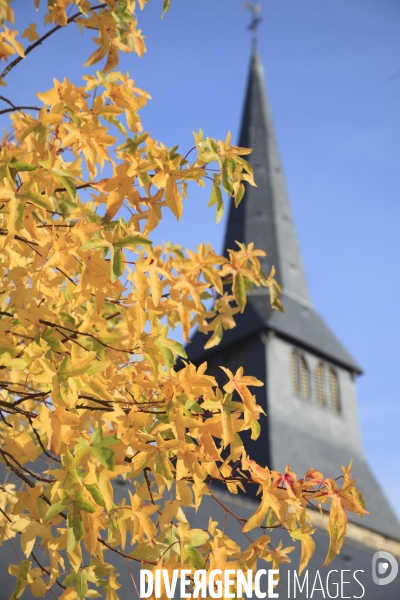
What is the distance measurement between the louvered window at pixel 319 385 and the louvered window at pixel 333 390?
0.41 m

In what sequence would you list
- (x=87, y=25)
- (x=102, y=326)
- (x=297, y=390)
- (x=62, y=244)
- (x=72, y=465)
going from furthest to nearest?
(x=297, y=390) → (x=87, y=25) → (x=102, y=326) → (x=62, y=244) → (x=72, y=465)

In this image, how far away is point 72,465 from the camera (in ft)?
5.91

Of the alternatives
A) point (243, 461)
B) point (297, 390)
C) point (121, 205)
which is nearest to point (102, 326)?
point (121, 205)

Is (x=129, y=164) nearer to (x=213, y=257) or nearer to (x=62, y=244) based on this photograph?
(x=62, y=244)

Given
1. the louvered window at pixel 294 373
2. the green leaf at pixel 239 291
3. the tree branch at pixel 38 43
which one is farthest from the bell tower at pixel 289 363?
the tree branch at pixel 38 43

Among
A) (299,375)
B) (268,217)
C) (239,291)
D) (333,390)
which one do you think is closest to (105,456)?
(239,291)

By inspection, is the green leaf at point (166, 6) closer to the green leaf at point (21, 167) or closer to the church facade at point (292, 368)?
the green leaf at point (21, 167)

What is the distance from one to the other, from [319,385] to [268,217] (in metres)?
6.55

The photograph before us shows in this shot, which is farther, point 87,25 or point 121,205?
point 87,25

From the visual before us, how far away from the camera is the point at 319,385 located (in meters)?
22.9

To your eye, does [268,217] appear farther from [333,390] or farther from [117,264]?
[117,264]

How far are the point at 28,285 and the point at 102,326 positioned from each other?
576 millimetres

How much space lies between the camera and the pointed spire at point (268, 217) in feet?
80.0

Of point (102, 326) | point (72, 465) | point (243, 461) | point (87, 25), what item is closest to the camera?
point (72, 465)
